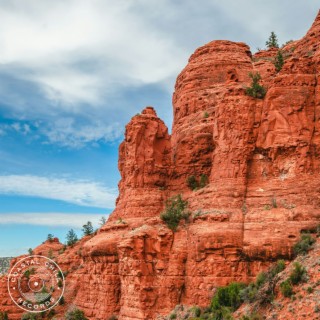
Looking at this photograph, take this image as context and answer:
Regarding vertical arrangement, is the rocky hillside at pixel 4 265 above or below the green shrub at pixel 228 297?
above

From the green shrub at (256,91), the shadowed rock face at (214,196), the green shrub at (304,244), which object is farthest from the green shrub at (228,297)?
the green shrub at (256,91)

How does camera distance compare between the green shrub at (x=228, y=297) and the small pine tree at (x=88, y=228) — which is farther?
the small pine tree at (x=88, y=228)

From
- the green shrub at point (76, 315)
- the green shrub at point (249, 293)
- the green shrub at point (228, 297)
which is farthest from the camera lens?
the green shrub at point (76, 315)

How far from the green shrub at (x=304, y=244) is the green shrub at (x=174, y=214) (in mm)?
9820

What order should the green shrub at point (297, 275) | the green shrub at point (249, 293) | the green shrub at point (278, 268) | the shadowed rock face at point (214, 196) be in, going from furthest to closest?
1. the shadowed rock face at point (214, 196)
2. the green shrub at point (278, 268)
3. the green shrub at point (249, 293)
4. the green shrub at point (297, 275)

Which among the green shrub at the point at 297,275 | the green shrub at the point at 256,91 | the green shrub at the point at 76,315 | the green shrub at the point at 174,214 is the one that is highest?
the green shrub at the point at 256,91

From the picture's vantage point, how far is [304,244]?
2855cm

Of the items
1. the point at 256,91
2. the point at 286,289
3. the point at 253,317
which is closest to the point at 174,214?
the point at 256,91

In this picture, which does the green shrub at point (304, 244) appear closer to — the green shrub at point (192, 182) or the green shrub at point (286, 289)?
the green shrub at point (286, 289)

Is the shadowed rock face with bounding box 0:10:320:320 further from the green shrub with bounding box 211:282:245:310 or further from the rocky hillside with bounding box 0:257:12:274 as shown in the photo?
the rocky hillside with bounding box 0:257:12:274

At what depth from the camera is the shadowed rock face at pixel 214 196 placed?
31.9 meters

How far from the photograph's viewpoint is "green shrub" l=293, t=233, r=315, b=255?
1119 inches

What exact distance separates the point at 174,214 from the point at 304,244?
1166 centimetres

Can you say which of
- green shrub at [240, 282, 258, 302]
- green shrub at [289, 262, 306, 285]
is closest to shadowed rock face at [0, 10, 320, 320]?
green shrub at [240, 282, 258, 302]
